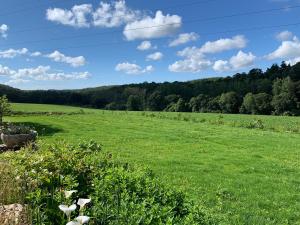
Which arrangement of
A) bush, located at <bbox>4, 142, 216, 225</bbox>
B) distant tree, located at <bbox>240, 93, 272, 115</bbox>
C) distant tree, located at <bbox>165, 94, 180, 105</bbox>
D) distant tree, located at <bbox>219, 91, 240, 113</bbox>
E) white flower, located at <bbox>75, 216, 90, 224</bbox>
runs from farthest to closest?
1. distant tree, located at <bbox>165, 94, 180, 105</bbox>
2. distant tree, located at <bbox>219, 91, 240, 113</bbox>
3. distant tree, located at <bbox>240, 93, 272, 115</bbox>
4. bush, located at <bbox>4, 142, 216, 225</bbox>
5. white flower, located at <bbox>75, 216, 90, 224</bbox>

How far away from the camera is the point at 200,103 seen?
7819 cm

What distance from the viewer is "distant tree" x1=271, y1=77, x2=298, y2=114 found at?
6788 centimetres

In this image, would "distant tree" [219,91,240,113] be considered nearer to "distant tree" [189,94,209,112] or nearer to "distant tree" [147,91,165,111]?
"distant tree" [189,94,209,112]

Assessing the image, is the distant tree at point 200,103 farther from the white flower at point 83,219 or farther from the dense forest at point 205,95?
the white flower at point 83,219

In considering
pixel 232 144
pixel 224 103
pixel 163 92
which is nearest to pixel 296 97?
pixel 224 103

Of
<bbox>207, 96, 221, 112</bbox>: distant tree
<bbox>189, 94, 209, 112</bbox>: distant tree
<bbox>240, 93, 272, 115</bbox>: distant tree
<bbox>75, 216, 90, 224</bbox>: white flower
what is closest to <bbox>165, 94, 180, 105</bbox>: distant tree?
<bbox>189, 94, 209, 112</bbox>: distant tree

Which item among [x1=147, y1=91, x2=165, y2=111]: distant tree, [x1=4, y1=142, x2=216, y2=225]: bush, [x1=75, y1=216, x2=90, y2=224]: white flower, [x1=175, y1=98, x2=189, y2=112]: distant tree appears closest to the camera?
[x1=75, y1=216, x2=90, y2=224]: white flower

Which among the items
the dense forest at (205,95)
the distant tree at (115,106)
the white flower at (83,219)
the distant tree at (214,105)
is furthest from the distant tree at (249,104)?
the white flower at (83,219)

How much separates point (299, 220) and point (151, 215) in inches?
159

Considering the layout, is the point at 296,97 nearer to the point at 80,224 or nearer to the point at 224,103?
the point at 224,103

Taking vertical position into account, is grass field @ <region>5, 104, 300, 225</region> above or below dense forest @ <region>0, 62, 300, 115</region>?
below

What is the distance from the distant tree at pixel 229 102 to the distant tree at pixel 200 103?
2952 mm

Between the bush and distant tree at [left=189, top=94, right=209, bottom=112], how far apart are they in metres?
70.6

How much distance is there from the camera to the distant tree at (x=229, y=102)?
7544 cm
